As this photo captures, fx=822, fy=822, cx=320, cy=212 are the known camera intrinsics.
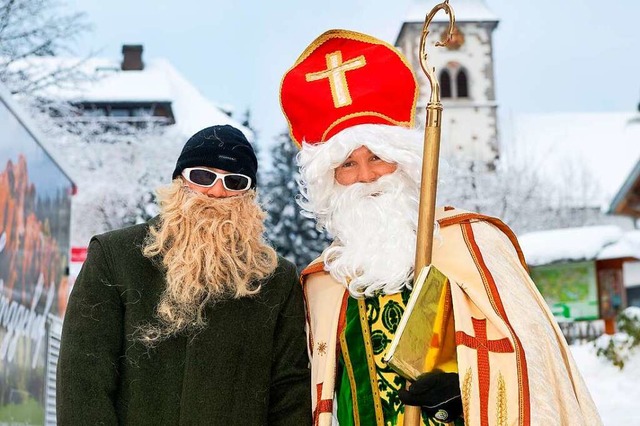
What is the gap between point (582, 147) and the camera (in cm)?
5397

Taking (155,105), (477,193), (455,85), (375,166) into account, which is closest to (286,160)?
(155,105)

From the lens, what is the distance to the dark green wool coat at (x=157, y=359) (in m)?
2.79

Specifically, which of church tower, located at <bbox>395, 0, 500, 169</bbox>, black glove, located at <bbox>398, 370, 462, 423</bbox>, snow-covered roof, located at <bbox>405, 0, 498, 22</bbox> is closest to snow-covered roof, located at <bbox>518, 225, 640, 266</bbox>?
black glove, located at <bbox>398, 370, 462, 423</bbox>

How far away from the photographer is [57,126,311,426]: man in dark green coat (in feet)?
9.32

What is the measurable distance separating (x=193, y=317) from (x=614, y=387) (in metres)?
9.61

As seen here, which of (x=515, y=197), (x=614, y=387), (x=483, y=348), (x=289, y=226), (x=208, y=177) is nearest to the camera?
(x=483, y=348)

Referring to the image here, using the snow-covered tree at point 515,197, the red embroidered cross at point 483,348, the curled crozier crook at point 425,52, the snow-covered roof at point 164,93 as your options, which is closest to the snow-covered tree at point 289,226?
the snow-covered roof at point 164,93

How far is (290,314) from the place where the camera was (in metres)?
3.20

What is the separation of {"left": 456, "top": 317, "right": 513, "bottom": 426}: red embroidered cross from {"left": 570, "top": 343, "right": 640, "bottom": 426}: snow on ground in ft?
21.5

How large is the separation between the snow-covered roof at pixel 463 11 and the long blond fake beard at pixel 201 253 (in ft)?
157

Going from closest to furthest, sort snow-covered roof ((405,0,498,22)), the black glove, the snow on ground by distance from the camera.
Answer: the black glove < the snow on ground < snow-covered roof ((405,0,498,22))

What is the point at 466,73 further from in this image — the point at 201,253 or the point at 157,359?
the point at 157,359

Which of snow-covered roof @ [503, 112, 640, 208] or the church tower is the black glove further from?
the church tower

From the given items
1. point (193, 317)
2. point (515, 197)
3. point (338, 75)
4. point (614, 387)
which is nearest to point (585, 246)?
point (614, 387)
